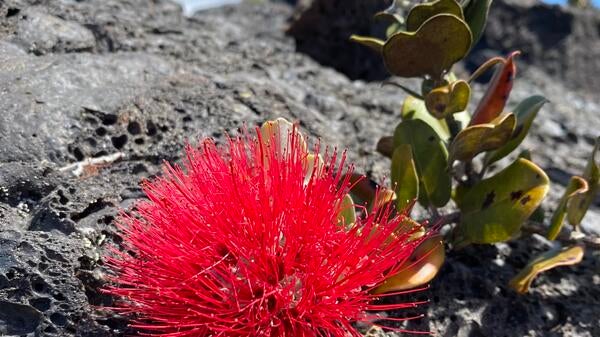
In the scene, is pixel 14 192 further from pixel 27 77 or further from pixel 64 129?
pixel 27 77

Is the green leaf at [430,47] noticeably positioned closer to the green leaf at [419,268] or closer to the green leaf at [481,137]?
the green leaf at [481,137]

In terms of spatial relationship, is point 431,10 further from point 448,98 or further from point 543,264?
point 543,264

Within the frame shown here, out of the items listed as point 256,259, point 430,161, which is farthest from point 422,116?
point 256,259

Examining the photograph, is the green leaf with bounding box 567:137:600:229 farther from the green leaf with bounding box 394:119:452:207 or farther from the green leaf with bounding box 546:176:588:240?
the green leaf with bounding box 394:119:452:207

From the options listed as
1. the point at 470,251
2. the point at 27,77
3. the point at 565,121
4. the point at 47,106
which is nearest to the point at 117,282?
the point at 47,106

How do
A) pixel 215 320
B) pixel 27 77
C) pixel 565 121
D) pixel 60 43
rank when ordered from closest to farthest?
pixel 215 320
pixel 27 77
pixel 60 43
pixel 565 121

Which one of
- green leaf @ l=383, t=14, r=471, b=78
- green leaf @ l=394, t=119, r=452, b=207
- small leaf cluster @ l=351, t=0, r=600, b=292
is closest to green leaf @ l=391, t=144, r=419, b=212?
small leaf cluster @ l=351, t=0, r=600, b=292
